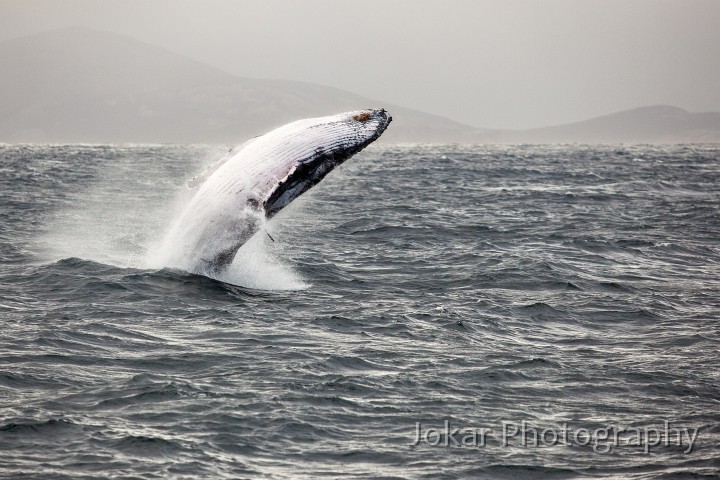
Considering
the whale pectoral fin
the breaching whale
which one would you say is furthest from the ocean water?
the whale pectoral fin

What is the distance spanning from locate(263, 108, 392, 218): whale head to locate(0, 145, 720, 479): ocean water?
1.88 meters

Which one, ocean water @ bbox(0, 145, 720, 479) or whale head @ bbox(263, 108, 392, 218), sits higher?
whale head @ bbox(263, 108, 392, 218)

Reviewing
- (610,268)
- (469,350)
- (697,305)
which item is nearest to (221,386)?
(469,350)

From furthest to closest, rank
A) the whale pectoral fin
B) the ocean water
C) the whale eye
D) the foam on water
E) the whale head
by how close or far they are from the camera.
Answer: the foam on water, the whale pectoral fin, the whale eye, the whale head, the ocean water

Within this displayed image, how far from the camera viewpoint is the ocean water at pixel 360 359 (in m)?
8.30

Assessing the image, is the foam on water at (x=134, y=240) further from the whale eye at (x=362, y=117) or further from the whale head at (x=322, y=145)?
the whale eye at (x=362, y=117)

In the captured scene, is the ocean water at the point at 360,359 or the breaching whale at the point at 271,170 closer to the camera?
the ocean water at the point at 360,359

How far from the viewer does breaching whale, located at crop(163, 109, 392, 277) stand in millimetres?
12446

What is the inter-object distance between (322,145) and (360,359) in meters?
3.09

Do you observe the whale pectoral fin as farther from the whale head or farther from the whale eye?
the whale eye

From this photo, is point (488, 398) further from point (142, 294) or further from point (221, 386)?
point (142, 294)

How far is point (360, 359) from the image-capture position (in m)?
11.3

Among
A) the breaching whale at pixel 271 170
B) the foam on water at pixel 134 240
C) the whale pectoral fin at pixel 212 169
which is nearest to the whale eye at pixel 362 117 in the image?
the breaching whale at pixel 271 170

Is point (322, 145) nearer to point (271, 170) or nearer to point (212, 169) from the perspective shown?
point (271, 170)
